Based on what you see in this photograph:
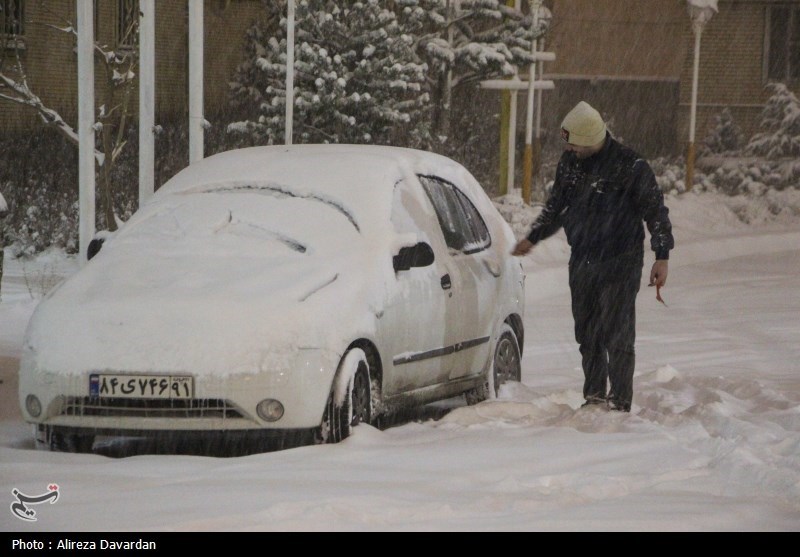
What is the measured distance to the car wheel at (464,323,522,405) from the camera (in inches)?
328

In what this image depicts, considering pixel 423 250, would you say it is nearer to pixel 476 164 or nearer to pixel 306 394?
pixel 306 394

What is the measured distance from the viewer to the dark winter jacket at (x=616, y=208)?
24.9 feet

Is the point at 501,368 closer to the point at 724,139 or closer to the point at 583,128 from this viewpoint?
the point at 583,128

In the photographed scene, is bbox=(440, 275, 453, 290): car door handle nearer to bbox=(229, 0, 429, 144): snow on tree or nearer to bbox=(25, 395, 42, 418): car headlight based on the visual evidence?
bbox=(25, 395, 42, 418): car headlight

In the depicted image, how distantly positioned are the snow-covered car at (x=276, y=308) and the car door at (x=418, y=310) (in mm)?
13

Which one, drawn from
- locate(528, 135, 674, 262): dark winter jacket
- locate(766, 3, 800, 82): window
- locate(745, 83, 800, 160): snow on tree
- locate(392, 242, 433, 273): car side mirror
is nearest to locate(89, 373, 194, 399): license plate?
locate(392, 242, 433, 273): car side mirror

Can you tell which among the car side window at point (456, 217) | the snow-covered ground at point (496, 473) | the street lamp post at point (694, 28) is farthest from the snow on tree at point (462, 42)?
the car side window at point (456, 217)

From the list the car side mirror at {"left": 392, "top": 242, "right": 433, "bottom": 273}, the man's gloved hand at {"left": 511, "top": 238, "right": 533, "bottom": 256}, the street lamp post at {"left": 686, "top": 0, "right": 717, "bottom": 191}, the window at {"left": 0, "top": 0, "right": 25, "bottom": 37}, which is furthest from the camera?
the street lamp post at {"left": 686, "top": 0, "right": 717, "bottom": 191}

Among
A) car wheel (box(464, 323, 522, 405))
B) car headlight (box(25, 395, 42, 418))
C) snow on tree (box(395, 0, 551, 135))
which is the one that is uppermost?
snow on tree (box(395, 0, 551, 135))

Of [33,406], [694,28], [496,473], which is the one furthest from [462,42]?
[496,473]

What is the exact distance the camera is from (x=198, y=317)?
6250 millimetres

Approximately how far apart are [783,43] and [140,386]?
36.2m

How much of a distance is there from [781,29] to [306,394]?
1418 inches

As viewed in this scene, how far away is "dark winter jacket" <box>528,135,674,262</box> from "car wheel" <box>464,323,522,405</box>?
100 centimetres
